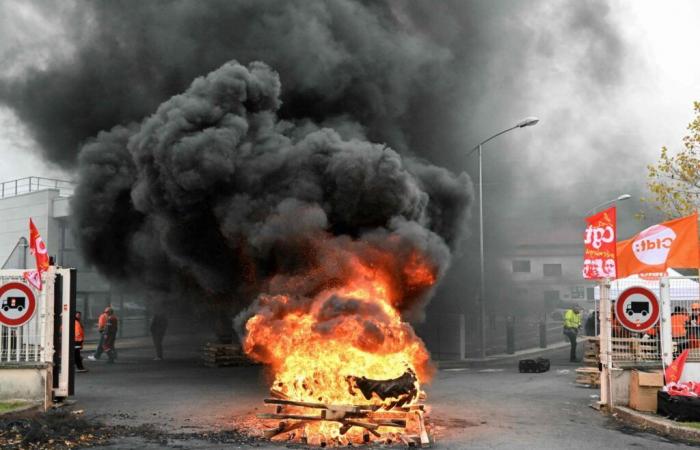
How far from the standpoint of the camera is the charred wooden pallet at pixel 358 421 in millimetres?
8281

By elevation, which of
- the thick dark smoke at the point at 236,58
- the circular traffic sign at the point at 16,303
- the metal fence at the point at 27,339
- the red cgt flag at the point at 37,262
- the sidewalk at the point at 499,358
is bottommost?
the sidewalk at the point at 499,358

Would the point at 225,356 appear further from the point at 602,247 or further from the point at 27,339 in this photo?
the point at 602,247

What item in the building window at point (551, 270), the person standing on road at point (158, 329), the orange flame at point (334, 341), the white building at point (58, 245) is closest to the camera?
the orange flame at point (334, 341)

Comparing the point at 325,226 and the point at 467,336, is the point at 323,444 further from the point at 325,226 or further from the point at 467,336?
the point at 467,336

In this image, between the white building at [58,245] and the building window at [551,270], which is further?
the building window at [551,270]

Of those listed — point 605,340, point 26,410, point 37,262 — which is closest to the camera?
point 26,410

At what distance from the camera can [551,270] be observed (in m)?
53.3

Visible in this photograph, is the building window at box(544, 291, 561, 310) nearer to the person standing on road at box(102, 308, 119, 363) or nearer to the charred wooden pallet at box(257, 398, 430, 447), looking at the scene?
the person standing on road at box(102, 308, 119, 363)

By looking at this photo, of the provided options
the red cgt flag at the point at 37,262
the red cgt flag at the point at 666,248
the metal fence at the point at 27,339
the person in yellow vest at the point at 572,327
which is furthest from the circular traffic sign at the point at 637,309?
the red cgt flag at the point at 37,262

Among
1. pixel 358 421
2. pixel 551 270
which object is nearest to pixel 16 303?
pixel 358 421

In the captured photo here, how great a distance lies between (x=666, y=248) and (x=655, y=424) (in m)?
2.90

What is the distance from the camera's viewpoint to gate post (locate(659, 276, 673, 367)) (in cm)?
1045

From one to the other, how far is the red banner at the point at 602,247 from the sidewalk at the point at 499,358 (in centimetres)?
867

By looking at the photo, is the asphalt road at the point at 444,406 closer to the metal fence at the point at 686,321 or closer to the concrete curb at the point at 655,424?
the concrete curb at the point at 655,424
